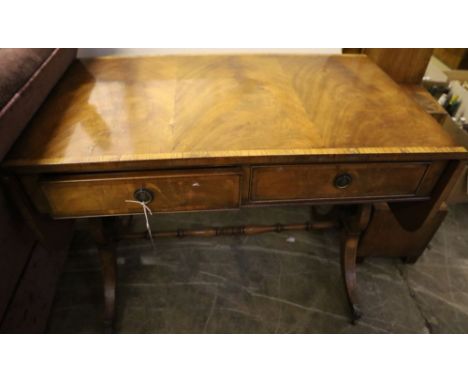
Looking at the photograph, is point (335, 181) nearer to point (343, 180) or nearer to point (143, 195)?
point (343, 180)

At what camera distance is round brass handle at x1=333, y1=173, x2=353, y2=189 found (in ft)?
2.69

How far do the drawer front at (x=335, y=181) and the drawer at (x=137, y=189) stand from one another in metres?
0.08

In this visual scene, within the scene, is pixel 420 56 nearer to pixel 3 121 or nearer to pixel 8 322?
pixel 3 121

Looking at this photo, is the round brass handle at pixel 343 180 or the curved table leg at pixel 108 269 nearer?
the round brass handle at pixel 343 180

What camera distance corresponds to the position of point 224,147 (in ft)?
2.46

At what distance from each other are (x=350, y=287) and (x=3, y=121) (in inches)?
49.0

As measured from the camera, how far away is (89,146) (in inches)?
29.1

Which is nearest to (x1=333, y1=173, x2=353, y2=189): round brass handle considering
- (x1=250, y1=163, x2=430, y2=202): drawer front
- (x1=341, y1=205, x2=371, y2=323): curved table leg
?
(x1=250, y1=163, x2=430, y2=202): drawer front

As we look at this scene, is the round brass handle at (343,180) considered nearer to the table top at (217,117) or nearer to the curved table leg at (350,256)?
the table top at (217,117)

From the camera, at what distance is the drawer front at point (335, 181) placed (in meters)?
0.80

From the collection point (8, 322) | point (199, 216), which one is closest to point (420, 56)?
point (199, 216)

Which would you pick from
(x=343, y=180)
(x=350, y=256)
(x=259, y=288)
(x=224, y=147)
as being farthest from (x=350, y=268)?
(x=224, y=147)

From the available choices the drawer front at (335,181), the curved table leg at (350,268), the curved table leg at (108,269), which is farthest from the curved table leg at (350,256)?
the curved table leg at (108,269)

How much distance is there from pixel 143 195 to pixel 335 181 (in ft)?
1.57
